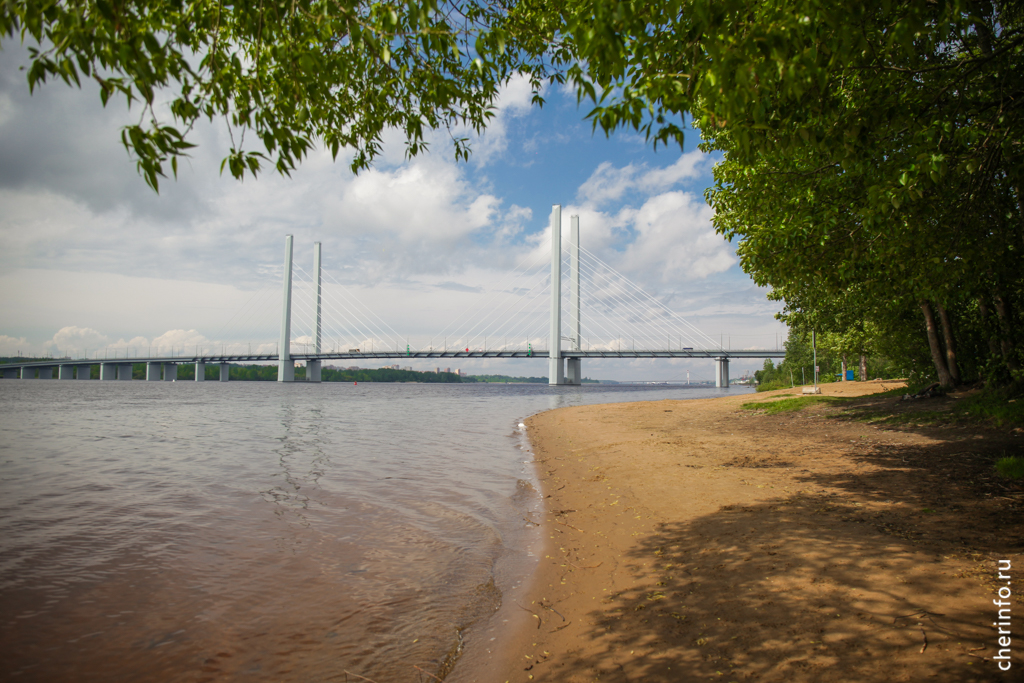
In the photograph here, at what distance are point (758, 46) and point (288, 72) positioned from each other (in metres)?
3.15

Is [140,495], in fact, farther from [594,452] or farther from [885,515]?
[885,515]

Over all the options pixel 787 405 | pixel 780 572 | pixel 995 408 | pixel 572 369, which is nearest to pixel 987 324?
pixel 995 408

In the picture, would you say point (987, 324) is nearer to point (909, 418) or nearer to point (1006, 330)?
point (1006, 330)

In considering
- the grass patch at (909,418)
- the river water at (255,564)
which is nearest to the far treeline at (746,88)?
the grass patch at (909,418)

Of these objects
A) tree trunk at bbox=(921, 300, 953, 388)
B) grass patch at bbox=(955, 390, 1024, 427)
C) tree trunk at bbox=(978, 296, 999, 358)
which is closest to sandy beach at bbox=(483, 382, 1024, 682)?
grass patch at bbox=(955, 390, 1024, 427)

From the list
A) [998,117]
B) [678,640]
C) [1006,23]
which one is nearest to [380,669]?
[678,640]

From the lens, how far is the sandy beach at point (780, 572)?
3.19 meters

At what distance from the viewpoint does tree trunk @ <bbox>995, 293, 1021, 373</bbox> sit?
12211 millimetres

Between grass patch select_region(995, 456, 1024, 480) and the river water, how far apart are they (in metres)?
5.96

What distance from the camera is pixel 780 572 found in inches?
169

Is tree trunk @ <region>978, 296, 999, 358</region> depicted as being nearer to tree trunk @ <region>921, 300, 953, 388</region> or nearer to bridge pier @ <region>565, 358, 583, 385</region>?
tree trunk @ <region>921, 300, 953, 388</region>

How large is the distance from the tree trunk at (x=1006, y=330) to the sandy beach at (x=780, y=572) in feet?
15.0

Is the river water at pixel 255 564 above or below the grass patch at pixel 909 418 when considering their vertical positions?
below

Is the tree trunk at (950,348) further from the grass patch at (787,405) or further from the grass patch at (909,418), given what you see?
the grass patch at (909,418)
